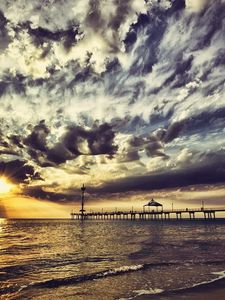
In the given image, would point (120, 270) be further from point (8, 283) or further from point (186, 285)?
point (8, 283)

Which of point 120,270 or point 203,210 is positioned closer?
point 120,270

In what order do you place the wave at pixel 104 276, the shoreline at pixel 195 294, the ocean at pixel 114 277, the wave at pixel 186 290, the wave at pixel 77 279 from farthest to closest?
the wave at pixel 77 279, the wave at pixel 104 276, the ocean at pixel 114 277, the wave at pixel 186 290, the shoreline at pixel 195 294

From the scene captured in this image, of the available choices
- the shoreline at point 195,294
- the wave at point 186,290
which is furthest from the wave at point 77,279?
the shoreline at point 195,294

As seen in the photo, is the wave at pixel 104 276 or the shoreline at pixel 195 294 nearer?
the shoreline at pixel 195 294

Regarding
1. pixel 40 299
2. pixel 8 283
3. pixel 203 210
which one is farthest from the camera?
pixel 203 210

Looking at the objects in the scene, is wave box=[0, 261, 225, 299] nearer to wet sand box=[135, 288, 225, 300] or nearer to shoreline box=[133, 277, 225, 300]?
shoreline box=[133, 277, 225, 300]

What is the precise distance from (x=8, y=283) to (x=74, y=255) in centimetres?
1329

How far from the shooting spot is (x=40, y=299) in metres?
15.6

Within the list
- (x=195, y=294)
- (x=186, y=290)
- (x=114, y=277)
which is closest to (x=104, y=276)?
(x=114, y=277)

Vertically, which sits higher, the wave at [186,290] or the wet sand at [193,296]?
the wave at [186,290]

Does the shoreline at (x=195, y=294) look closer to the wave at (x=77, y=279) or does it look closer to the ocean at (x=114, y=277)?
the ocean at (x=114, y=277)

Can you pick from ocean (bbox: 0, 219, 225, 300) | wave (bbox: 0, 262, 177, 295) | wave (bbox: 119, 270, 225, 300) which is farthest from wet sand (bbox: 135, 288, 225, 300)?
wave (bbox: 0, 262, 177, 295)

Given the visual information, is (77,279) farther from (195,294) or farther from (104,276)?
(195,294)

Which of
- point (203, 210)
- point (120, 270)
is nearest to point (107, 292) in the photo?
point (120, 270)
